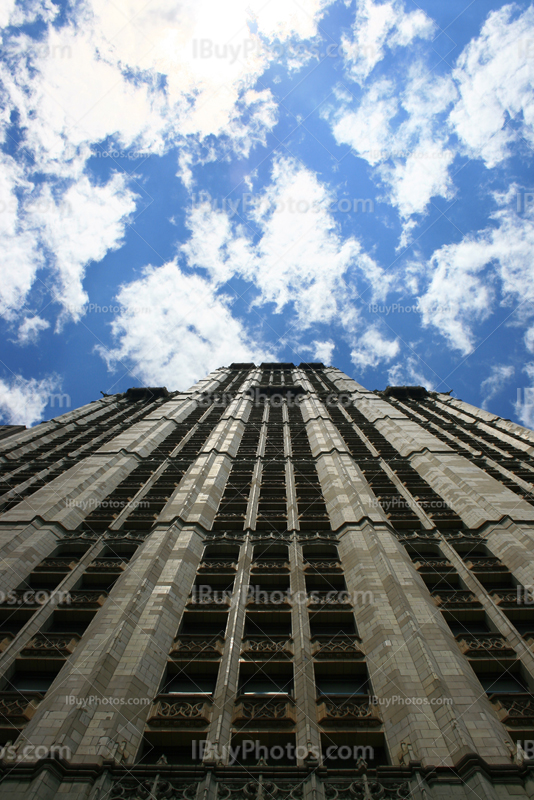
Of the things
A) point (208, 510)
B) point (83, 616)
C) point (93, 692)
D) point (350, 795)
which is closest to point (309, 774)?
point (350, 795)

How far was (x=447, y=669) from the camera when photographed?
51.4 ft

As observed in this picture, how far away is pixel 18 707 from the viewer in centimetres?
1499

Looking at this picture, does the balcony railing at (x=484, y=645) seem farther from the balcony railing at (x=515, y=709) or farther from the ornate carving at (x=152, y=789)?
the ornate carving at (x=152, y=789)

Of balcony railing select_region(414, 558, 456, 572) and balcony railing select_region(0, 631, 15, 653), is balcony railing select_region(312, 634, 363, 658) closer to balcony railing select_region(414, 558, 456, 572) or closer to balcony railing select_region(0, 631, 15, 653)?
balcony railing select_region(414, 558, 456, 572)

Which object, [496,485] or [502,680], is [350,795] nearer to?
[502,680]

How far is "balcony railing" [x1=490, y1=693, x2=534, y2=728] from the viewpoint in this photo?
14.5m

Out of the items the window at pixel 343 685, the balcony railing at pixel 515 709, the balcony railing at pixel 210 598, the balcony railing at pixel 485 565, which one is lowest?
the balcony railing at pixel 515 709

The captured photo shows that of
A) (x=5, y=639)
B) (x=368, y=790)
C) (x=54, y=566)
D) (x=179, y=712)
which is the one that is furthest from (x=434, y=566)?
(x=5, y=639)

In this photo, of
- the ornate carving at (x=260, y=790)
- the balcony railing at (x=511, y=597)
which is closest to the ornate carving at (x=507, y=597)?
the balcony railing at (x=511, y=597)

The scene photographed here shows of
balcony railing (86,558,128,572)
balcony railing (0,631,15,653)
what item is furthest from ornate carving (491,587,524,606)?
balcony railing (0,631,15,653)

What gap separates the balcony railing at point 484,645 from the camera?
17.2 meters

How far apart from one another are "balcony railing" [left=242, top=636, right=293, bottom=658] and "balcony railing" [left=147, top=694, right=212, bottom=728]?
8.30 feet

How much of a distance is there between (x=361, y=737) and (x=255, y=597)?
25.1ft

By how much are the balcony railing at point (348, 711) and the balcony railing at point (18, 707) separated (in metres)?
9.08
